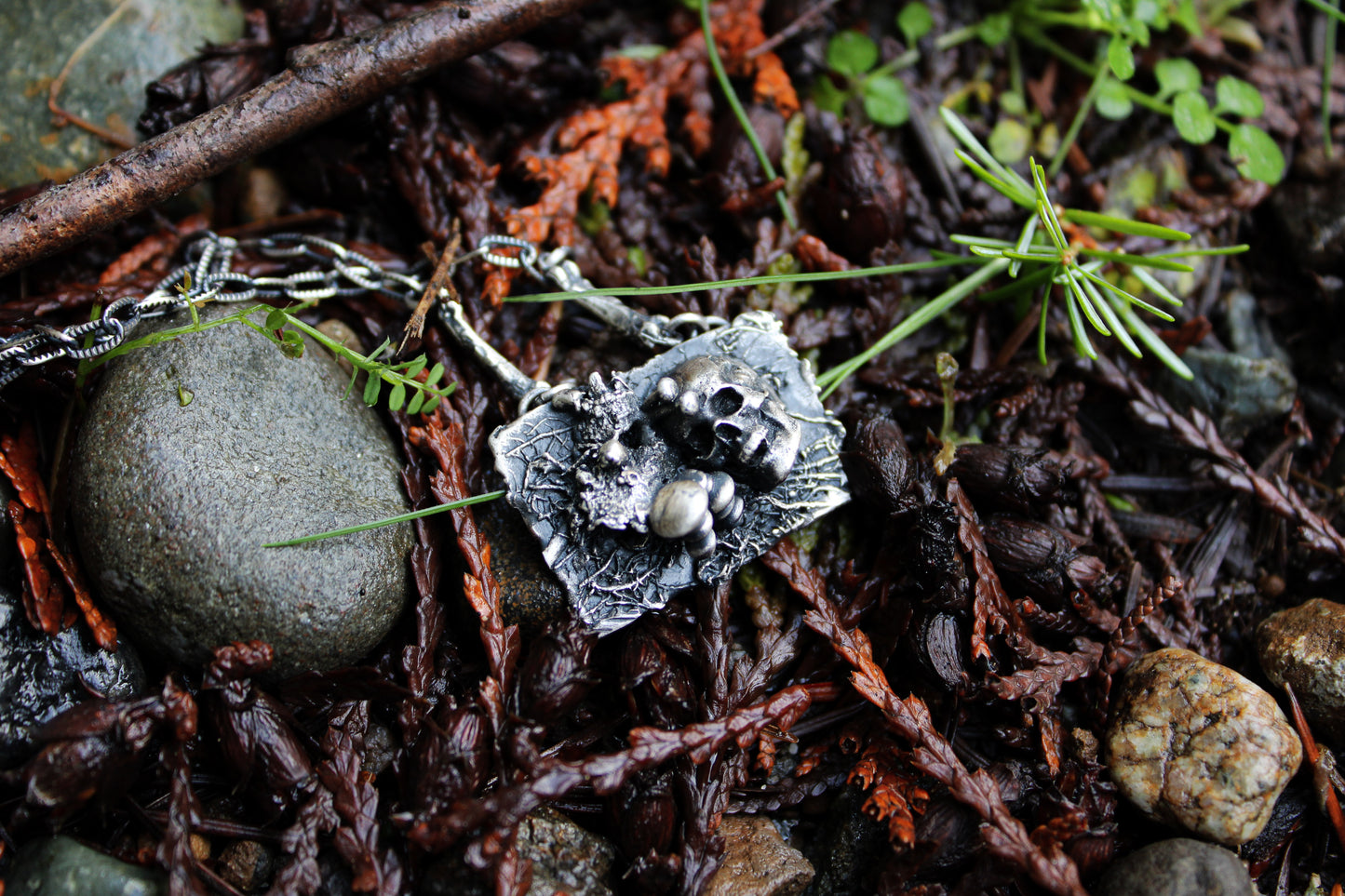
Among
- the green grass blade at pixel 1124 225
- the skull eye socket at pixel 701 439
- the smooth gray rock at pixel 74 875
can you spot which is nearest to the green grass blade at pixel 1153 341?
the green grass blade at pixel 1124 225

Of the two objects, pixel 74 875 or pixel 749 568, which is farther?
pixel 749 568

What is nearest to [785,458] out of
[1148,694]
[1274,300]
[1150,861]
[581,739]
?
[581,739]

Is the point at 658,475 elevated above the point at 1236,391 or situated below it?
above

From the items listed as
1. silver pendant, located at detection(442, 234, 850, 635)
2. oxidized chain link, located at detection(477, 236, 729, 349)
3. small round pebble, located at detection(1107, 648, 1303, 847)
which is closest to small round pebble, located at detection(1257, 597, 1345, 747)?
small round pebble, located at detection(1107, 648, 1303, 847)

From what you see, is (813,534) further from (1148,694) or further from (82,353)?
(82,353)

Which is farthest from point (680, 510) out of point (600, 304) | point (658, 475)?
point (600, 304)

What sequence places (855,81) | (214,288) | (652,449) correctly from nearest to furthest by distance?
(652,449) → (214,288) → (855,81)

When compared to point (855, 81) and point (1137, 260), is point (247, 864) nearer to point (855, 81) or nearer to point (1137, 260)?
point (1137, 260)
